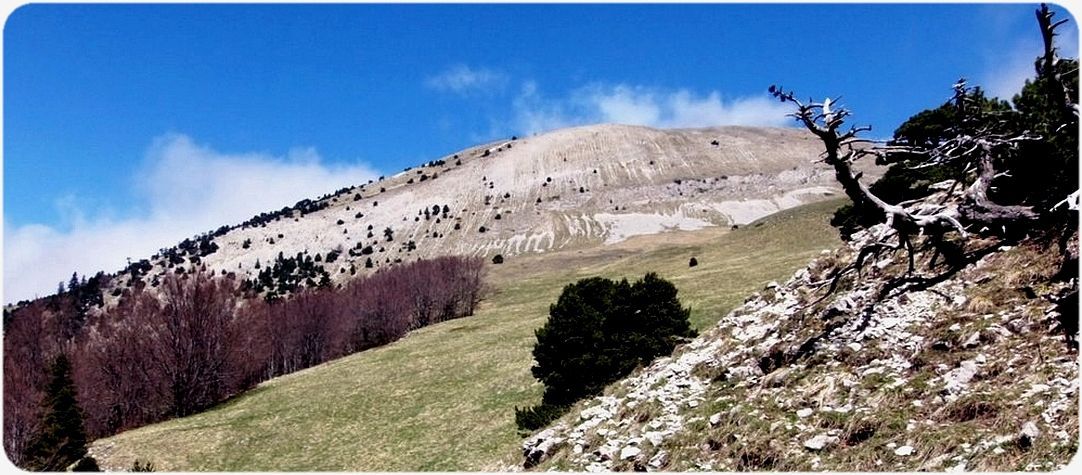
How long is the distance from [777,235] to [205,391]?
2697 inches

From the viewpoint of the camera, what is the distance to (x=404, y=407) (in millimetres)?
39125

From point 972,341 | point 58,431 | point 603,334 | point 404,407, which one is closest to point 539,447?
point 972,341

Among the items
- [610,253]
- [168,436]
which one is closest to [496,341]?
[168,436]

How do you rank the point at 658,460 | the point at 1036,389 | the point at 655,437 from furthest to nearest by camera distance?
1. the point at 655,437
2. the point at 658,460
3. the point at 1036,389

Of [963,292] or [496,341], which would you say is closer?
[963,292]

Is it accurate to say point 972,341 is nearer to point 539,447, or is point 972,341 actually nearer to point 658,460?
point 658,460

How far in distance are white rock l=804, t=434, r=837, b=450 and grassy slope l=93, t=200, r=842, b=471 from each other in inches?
512

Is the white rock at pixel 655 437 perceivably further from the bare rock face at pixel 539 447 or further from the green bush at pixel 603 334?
the green bush at pixel 603 334

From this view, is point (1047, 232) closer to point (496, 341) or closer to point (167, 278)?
point (496, 341)

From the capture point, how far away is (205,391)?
178 feet

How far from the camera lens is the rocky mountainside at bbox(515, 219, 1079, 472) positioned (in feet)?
33.1

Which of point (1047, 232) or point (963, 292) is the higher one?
point (1047, 232)

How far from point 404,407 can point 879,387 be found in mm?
31161

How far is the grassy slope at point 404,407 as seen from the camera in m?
31.6
